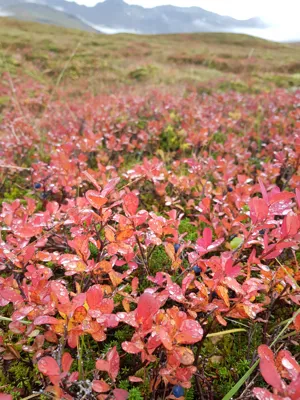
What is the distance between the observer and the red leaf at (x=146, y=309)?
3.73ft

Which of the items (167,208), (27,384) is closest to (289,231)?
(27,384)

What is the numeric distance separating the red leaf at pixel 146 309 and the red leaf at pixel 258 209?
0.63 m

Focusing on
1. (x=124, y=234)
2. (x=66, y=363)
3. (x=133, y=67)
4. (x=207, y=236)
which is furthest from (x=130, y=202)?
(x=133, y=67)

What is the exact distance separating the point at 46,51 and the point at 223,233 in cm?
2474

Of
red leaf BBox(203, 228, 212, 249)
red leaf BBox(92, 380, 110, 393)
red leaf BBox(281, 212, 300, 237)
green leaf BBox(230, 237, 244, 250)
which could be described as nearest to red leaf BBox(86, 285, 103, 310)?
red leaf BBox(92, 380, 110, 393)

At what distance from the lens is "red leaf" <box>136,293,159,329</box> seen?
3.73 ft

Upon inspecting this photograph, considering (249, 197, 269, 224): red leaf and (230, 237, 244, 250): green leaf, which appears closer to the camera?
(249, 197, 269, 224): red leaf

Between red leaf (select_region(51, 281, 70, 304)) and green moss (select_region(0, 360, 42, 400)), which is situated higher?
red leaf (select_region(51, 281, 70, 304))

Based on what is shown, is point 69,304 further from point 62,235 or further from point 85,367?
point 62,235

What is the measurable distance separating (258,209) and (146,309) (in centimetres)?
68

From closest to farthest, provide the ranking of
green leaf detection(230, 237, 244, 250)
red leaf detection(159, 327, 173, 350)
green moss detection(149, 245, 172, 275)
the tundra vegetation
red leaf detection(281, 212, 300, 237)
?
red leaf detection(159, 327, 173, 350) < the tundra vegetation < red leaf detection(281, 212, 300, 237) < green moss detection(149, 245, 172, 275) < green leaf detection(230, 237, 244, 250)

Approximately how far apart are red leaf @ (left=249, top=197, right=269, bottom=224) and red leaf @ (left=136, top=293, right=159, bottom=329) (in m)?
0.63

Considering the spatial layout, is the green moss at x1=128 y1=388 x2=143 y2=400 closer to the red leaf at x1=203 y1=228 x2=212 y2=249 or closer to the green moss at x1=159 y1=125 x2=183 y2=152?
the red leaf at x1=203 y1=228 x2=212 y2=249

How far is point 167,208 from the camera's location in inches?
119
